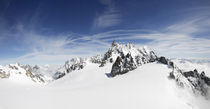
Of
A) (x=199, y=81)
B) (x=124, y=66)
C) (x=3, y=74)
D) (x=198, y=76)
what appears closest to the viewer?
(x=199, y=81)

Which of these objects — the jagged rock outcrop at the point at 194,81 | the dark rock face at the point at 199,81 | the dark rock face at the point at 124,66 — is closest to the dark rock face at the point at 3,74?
the dark rock face at the point at 124,66

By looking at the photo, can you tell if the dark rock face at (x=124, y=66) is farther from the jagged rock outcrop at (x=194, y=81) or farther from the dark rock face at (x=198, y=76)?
the dark rock face at (x=198, y=76)

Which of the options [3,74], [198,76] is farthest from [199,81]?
[3,74]

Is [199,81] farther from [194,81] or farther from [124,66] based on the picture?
[124,66]

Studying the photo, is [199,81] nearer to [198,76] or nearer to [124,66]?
[198,76]

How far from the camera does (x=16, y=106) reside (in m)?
13.2

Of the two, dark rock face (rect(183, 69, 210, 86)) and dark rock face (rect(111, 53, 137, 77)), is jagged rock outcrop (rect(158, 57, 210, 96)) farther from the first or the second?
dark rock face (rect(111, 53, 137, 77))

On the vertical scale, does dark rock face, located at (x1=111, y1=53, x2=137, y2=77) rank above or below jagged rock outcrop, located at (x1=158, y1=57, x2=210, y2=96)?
above

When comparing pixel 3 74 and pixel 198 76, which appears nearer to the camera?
pixel 198 76

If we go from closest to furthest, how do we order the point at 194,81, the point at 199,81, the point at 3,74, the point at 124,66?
the point at 199,81 < the point at 194,81 < the point at 124,66 < the point at 3,74

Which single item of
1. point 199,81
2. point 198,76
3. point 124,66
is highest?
point 124,66

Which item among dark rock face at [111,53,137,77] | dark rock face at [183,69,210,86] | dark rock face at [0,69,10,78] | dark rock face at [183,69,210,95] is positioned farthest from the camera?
dark rock face at [0,69,10,78]

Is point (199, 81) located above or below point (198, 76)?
below

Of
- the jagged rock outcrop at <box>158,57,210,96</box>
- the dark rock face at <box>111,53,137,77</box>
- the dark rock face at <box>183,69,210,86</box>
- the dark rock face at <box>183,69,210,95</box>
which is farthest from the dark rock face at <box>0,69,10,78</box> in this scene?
the dark rock face at <box>183,69,210,95</box>
